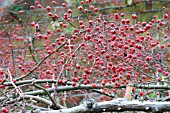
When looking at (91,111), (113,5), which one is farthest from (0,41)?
(91,111)

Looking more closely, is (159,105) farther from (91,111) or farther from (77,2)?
(77,2)

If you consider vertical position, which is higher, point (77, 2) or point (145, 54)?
point (77, 2)

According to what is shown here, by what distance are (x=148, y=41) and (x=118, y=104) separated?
658mm

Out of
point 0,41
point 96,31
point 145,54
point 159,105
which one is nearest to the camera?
point 159,105

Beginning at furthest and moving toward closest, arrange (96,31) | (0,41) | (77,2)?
(0,41) → (77,2) → (96,31)

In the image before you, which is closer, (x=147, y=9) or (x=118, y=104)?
(x=118, y=104)

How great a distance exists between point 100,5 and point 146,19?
1.44 ft

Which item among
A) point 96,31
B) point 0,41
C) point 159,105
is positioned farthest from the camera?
point 0,41

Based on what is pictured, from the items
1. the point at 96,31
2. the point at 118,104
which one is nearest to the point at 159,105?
the point at 118,104

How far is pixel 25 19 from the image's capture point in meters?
2.89

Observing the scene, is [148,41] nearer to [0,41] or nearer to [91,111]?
[91,111]

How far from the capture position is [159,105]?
854mm

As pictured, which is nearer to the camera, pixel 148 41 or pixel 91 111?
pixel 91 111

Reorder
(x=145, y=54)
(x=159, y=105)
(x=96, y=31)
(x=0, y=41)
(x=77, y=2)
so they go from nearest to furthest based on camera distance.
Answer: (x=159, y=105) → (x=96, y=31) → (x=145, y=54) → (x=77, y=2) → (x=0, y=41)
